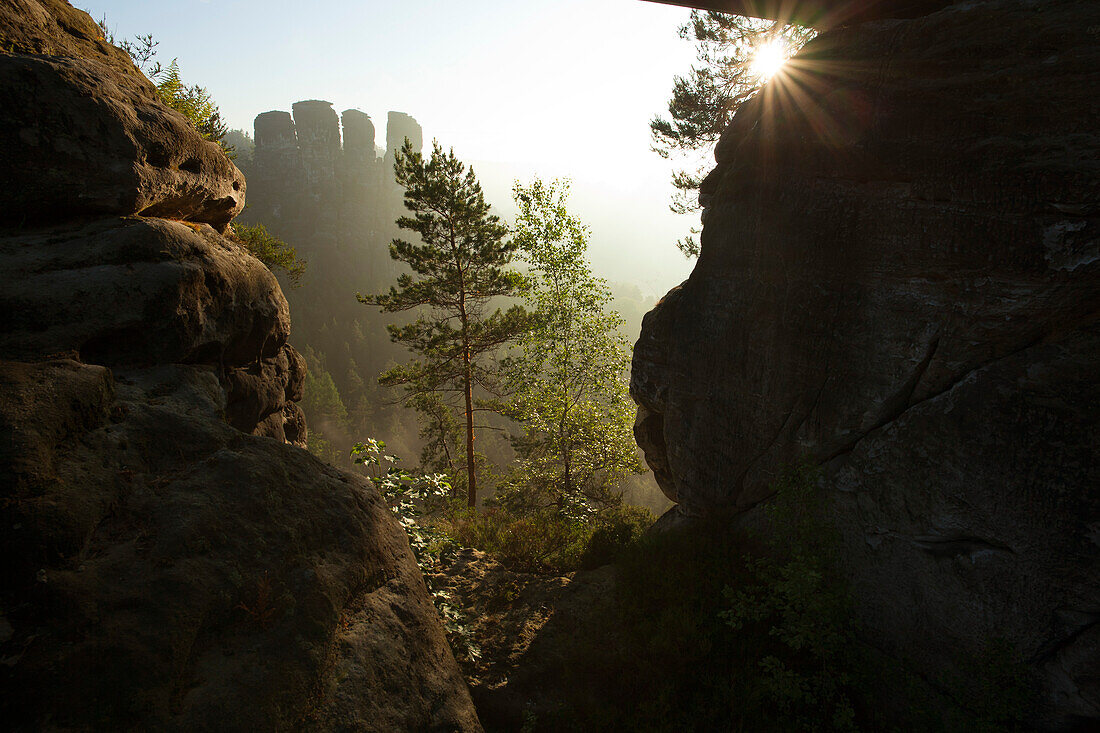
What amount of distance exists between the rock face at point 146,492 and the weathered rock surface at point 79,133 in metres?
0.02

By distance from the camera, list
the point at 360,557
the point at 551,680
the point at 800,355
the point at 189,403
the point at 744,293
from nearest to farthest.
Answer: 1. the point at 360,557
2. the point at 189,403
3. the point at 551,680
4. the point at 800,355
5. the point at 744,293

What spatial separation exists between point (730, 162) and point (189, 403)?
851 centimetres

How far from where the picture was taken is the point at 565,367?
13.2 meters

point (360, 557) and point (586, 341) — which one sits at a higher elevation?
point (586, 341)

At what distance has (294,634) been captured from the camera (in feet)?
12.2

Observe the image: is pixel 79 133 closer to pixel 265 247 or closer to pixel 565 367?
pixel 265 247

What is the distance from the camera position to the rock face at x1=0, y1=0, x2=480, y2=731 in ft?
9.80

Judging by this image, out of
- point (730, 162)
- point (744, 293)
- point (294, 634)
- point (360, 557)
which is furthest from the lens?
point (730, 162)

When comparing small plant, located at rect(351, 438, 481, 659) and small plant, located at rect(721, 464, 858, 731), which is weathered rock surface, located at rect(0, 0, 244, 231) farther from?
small plant, located at rect(721, 464, 858, 731)

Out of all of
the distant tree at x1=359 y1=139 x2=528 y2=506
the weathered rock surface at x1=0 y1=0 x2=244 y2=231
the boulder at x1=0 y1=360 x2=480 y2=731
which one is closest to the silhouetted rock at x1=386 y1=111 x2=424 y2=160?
the distant tree at x1=359 y1=139 x2=528 y2=506

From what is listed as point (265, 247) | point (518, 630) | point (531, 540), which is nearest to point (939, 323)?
point (518, 630)

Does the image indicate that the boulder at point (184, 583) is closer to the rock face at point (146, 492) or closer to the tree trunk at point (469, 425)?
the rock face at point (146, 492)

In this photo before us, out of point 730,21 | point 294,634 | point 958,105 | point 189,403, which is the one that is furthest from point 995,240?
point 730,21

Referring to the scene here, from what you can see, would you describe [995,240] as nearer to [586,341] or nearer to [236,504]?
[236,504]
